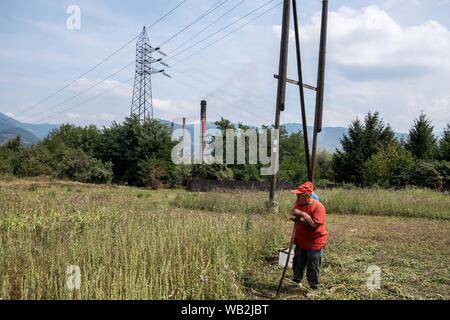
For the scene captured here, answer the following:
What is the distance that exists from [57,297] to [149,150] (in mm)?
27916

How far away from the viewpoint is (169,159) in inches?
1219

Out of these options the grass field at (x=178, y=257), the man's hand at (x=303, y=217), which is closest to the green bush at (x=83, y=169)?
the grass field at (x=178, y=257)

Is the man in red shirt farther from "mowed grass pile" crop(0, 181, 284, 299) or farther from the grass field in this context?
"mowed grass pile" crop(0, 181, 284, 299)

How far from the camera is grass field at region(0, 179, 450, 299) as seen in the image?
4293mm

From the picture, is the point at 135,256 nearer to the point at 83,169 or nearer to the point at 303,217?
the point at 303,217

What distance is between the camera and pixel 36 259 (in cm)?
477

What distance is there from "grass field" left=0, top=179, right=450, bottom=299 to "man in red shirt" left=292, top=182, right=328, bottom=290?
10.5 inches

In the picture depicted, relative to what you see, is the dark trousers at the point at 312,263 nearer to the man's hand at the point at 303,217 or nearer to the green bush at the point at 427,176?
the man's hand at the point at 303,217

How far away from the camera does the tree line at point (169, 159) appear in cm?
2869

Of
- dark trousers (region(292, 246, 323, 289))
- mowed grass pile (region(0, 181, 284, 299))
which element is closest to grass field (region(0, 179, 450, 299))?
mowed grass pile (region(0, 181, 284, 299))

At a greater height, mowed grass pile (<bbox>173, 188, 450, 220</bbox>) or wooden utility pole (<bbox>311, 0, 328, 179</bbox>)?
wooden utility pole (<bbox>311, 0, 328, 179</bbox>)

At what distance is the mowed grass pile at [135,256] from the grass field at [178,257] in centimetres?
1

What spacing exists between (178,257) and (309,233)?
1581mm
